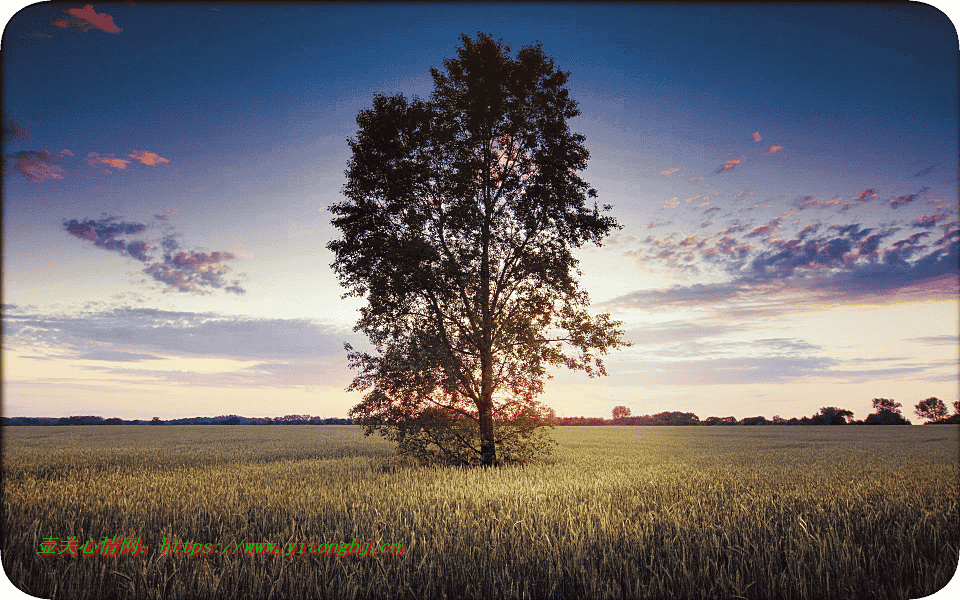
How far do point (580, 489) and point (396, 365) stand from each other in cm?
647

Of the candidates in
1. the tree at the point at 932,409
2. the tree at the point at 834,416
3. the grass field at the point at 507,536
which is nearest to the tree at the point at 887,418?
the tree at the point at 834,416

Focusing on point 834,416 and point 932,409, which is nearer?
point 834,416

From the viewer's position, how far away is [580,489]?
873cm

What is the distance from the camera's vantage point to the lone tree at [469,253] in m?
13.0

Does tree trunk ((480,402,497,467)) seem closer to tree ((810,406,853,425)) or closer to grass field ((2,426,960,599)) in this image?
grass field ((2,426,960,599))

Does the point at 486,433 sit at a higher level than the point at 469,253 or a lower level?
lower

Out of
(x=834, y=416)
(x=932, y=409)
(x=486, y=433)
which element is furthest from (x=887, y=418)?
(x=486, y=433)

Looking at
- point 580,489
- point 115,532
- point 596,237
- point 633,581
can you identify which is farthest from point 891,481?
point 115,532

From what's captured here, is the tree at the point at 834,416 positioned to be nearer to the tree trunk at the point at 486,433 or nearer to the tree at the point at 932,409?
the tree at the point at 932,409

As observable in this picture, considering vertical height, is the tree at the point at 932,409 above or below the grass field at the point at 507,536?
below

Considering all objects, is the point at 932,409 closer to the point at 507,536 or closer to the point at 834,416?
the point at 834,416

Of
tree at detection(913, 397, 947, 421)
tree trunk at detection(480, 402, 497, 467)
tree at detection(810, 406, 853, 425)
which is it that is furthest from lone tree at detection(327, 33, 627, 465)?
tree at detection(913, 397, 947, 421)

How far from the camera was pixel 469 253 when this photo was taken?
42.7 ft

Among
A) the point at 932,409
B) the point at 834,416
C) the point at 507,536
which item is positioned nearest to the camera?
the point at 507,536
